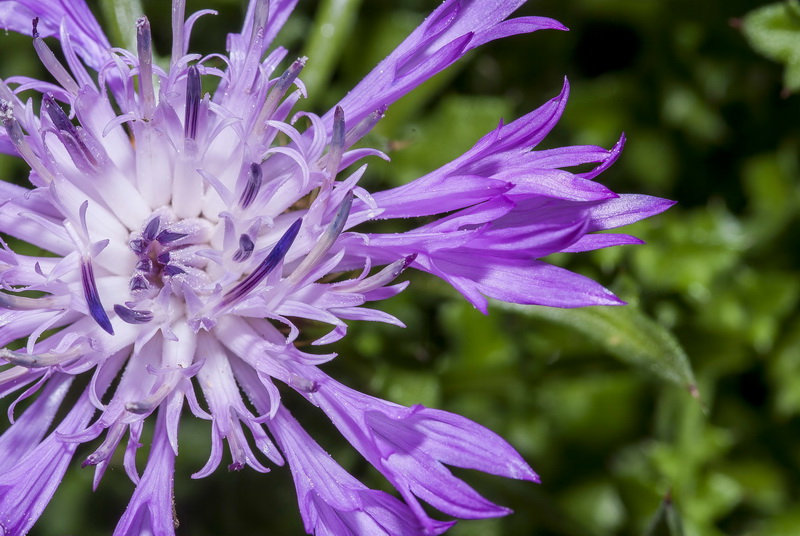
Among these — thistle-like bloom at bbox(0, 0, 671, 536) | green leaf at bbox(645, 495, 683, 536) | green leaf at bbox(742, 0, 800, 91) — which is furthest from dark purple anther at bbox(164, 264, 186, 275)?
green leaf at bbox(742, 0, 800, 91)

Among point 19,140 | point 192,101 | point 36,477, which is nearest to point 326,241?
point 192,101

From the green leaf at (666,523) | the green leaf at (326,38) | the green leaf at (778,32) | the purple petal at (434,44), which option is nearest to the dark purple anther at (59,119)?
the purple petal at (434,44)

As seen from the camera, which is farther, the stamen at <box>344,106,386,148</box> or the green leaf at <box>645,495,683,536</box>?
the green leaf at <box>645,495,683,536</box>

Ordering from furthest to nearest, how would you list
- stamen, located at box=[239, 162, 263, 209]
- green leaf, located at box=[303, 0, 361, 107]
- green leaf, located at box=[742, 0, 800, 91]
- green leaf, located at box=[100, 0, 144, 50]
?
green leaf, located at box=[303, 0, 361, 107] < green leaf, located at box=[742, 0, 800, 91] < green leaf, located at box=[100, 0, 144, 50] < stamen, located at box=[239, 162, 263, 209]

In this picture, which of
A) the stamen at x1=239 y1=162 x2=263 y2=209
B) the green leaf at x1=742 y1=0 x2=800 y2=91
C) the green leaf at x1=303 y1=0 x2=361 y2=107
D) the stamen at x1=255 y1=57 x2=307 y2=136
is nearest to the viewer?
the stamen at x1=239 y1=162 x2=263 y2=209

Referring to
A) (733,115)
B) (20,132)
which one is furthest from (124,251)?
(733,115)

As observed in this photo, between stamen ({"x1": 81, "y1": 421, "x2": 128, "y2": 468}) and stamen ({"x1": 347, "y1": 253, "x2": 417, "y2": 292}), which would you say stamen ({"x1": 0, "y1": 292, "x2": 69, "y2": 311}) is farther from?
stamen ({"x1": 347, "y1": 253, "x2": 417, "y2": 292})

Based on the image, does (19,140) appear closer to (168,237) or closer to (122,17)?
(168,237)
